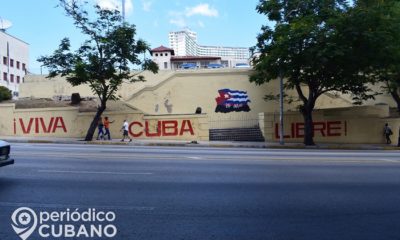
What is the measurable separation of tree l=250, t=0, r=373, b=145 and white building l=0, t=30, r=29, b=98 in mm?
49040

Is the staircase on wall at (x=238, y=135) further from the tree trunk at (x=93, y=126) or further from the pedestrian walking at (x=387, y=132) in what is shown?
the pedestrian walking at (x=387, y=132)

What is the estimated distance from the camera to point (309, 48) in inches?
877

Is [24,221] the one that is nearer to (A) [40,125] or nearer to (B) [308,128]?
(B) [308,128]

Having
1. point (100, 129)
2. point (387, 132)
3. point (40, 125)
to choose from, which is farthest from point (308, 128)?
point (40, 125)

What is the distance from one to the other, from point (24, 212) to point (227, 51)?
424 feet

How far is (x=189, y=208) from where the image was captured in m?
6.80

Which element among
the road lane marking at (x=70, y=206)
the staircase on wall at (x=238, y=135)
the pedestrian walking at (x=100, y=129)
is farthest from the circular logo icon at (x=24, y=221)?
the staircase on wall at (x=238, y=135)

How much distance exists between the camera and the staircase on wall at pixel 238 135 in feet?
95.2

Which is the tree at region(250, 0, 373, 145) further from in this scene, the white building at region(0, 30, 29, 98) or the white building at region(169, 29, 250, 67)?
the white building at region(169, 29, 250, 67)

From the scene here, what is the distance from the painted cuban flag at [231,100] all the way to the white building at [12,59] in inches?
1581

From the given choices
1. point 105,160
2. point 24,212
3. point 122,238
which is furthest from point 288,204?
point 105,160

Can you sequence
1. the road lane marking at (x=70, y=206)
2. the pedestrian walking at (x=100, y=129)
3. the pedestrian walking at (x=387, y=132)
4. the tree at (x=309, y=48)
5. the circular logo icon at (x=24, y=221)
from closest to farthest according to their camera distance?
the circular logo icon at (x=24, y=221) → the road lane marking at (x=70, y=206) → the tree at (x=309, y=48) → the pedestrian walking at (x=100, y=129) → the pedestrian walking at (x=387, y=132)

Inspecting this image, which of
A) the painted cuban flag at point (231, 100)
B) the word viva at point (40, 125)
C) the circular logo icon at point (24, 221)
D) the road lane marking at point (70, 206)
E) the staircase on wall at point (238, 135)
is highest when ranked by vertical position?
the painted cuban flag at point (231, 100)

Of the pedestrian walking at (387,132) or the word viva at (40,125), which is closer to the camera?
the pedestrian walking at (387,132)
